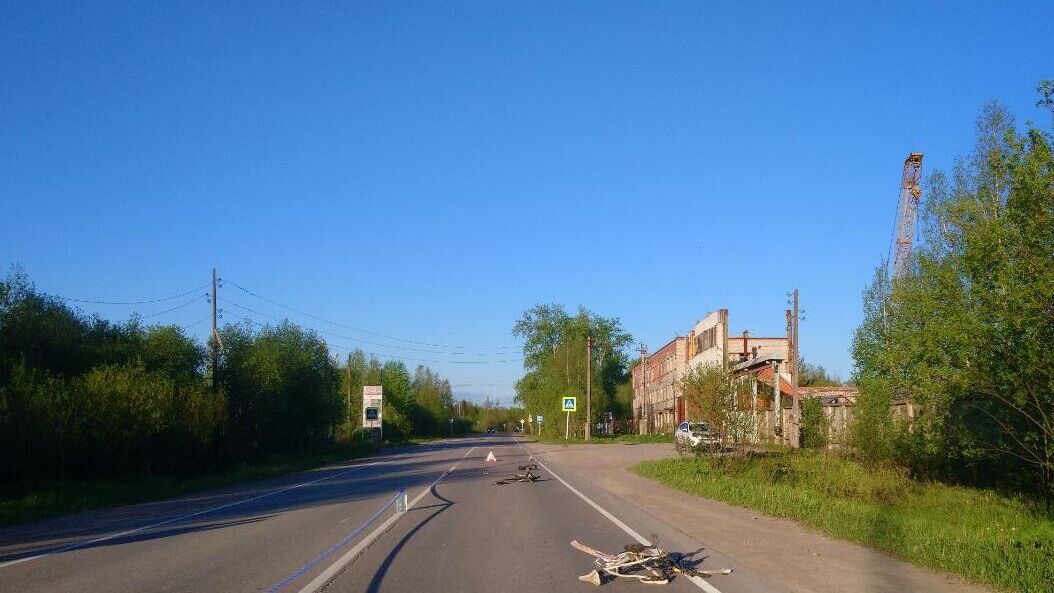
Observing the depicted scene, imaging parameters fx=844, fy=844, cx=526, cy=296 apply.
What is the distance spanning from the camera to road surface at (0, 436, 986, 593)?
1012 centimetres

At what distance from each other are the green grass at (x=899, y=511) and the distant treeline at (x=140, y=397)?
20254mm

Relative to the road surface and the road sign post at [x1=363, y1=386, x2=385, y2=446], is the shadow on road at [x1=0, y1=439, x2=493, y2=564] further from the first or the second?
the road sign post at [x1=363, y1=386, x2=385, y2=446]

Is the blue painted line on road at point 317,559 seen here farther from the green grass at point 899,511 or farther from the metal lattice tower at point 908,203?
the metal lattice tower at point 908,203

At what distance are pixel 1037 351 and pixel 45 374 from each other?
3152 cm

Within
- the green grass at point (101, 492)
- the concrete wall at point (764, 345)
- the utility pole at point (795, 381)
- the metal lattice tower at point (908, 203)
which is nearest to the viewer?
the green grass at point (101, 492)

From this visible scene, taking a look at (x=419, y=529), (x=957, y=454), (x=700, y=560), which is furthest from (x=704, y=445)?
(x=700, y=560)

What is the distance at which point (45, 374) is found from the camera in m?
31.3

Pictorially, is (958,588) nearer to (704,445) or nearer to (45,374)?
(704,445)

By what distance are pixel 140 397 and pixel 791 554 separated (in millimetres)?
27762

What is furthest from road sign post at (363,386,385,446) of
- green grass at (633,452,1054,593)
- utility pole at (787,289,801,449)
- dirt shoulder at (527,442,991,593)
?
dirt shoulder at (527,442,991,593)

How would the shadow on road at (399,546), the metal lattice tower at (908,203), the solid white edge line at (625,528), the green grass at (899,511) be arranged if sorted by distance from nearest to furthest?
the solid white edge line at (625,528) → the shadow on road at (399,546) → the green grass at (899,511) → the metal lattice tower at (908,203)

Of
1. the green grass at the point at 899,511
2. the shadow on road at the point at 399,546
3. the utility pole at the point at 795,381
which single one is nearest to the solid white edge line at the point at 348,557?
the shadow on road at the point at 399,546

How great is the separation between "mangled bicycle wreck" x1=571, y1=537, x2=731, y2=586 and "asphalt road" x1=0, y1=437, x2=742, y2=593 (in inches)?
6.3

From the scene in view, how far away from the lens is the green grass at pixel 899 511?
10.7 m
